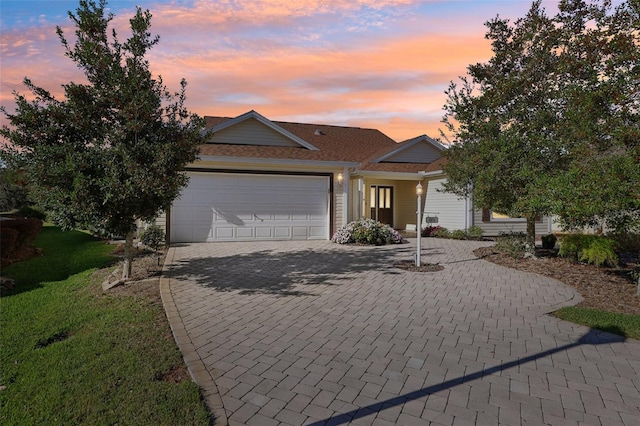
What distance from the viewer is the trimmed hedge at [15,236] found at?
10.2m

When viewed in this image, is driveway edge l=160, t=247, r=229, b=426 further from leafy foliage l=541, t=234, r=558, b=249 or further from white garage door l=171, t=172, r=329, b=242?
leafy foliage l=541, t=234, r=558, b=249

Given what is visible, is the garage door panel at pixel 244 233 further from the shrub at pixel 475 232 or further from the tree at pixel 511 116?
the shrub at pixel 475 232

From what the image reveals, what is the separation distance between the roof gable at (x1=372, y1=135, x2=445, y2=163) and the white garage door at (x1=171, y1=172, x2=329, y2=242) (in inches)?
217

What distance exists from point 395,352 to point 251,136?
1276 centimetres

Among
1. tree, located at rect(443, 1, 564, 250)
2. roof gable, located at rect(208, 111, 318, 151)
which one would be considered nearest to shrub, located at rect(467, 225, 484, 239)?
tree, located at rect(443, 1, 564, 250)

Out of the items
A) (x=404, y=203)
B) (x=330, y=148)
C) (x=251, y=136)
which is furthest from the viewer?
(x=404, y=203)

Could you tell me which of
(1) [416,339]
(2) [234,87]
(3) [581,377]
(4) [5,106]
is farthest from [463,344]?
(2) [234,87]

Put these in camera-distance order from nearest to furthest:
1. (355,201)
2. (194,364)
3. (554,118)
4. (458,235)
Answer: (194,364) → (554,118) → (458,235) → (355,201)

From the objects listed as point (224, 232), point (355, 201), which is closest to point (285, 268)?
point (224, 232)

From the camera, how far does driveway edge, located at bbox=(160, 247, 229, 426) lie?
127 inches

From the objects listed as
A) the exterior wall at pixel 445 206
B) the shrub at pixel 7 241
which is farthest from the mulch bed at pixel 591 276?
the shrub at pixel 7 241

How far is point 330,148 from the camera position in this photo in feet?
63.9

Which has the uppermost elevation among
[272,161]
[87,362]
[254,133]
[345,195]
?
[254,133]

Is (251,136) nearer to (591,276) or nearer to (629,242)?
(591,276)
